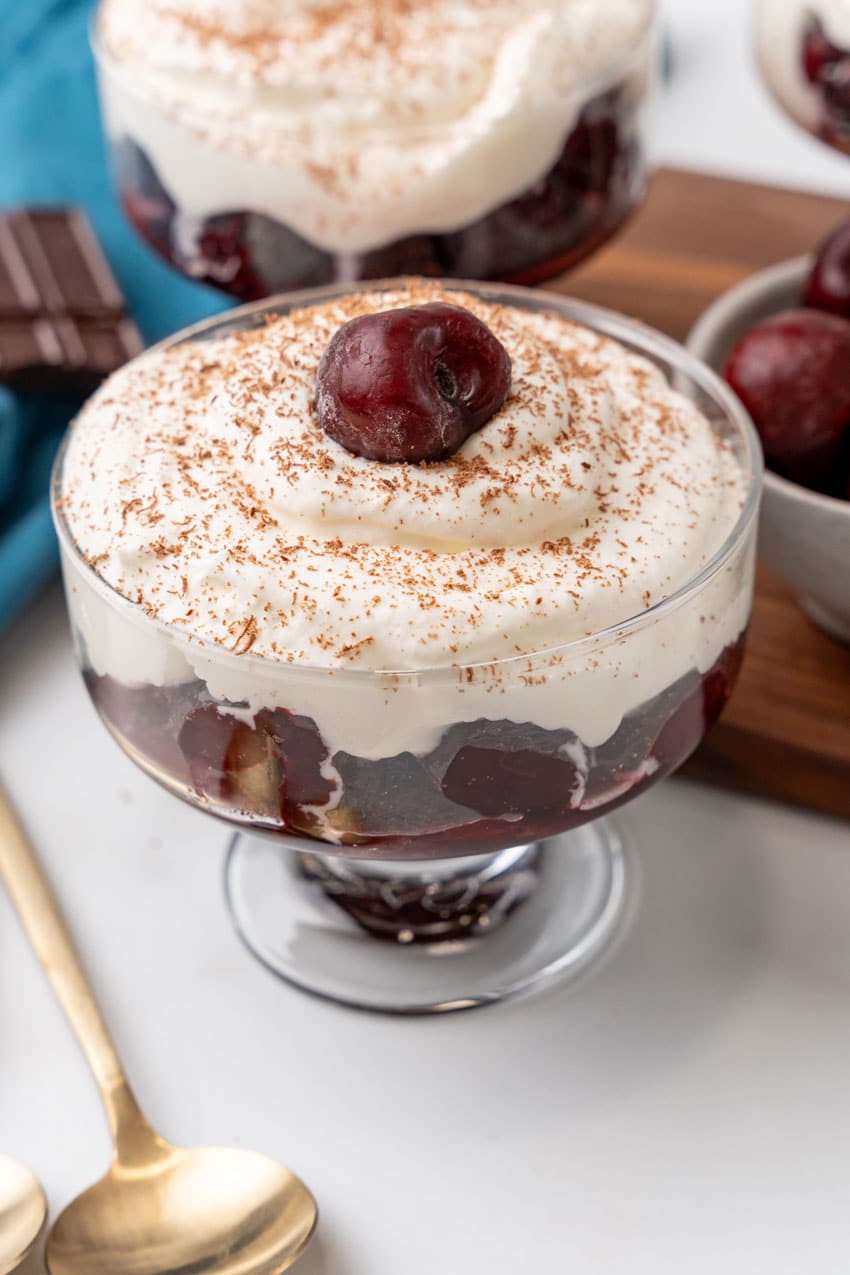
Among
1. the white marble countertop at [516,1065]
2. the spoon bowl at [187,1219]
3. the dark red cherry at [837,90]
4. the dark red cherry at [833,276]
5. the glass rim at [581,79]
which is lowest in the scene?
the white marble countertop at [516,1065]

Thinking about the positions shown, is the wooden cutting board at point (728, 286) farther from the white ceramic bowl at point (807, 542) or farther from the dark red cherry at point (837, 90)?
the dark red cherry at point (837, 90)

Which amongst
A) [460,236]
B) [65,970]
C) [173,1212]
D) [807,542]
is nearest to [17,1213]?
[173,1212]

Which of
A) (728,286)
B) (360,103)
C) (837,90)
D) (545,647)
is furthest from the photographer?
(728,286)

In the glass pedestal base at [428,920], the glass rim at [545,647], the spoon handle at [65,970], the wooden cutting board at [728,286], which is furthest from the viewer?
the wooden cutting board at [728,286]

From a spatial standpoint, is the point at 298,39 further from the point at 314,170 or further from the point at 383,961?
the point at 383,961

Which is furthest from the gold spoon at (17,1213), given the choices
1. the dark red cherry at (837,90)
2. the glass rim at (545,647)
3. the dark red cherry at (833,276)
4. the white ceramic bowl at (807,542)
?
the dark red cherry at (837,90)

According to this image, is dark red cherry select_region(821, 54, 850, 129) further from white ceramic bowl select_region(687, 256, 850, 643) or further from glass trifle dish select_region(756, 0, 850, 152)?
white ceramic bowl select_region(687, 256, 850, 643)

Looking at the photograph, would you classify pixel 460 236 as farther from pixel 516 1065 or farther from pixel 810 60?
pixel 516 1065
